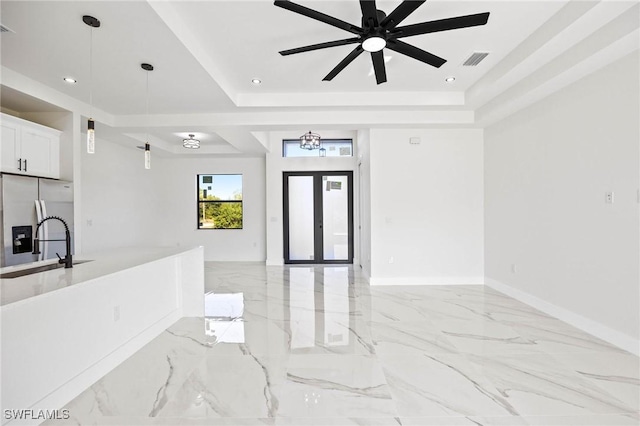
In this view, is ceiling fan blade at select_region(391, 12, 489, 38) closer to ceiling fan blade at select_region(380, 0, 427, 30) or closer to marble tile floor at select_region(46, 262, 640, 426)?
ceiling fan blade at select_region(380, 0, 427, 30)

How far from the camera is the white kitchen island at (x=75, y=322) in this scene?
1782 millimetres

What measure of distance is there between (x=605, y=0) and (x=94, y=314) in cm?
444

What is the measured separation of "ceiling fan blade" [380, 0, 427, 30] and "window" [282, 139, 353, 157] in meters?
5.18

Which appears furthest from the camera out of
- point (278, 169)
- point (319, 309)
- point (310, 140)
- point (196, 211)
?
point (196, 211)

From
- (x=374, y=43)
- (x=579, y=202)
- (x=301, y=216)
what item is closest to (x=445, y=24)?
(x=374, y=43)

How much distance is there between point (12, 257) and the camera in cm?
349

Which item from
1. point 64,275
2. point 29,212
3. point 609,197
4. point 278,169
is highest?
point 278,169

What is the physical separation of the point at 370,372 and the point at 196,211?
677 centimetres

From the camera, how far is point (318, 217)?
7.56 meters

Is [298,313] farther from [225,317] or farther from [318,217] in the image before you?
[318,217]

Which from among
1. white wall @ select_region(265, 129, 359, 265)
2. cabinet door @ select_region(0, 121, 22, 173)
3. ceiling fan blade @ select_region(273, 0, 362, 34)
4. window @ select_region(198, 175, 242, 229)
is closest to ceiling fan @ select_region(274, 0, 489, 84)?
ceiling fan blade @ select_region(273, 0, 362, 34)

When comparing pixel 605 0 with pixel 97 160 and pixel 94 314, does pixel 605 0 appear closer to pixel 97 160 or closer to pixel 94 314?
pixel 94 314

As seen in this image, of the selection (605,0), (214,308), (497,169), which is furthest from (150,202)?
(605,0)

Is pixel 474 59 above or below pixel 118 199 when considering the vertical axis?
above
